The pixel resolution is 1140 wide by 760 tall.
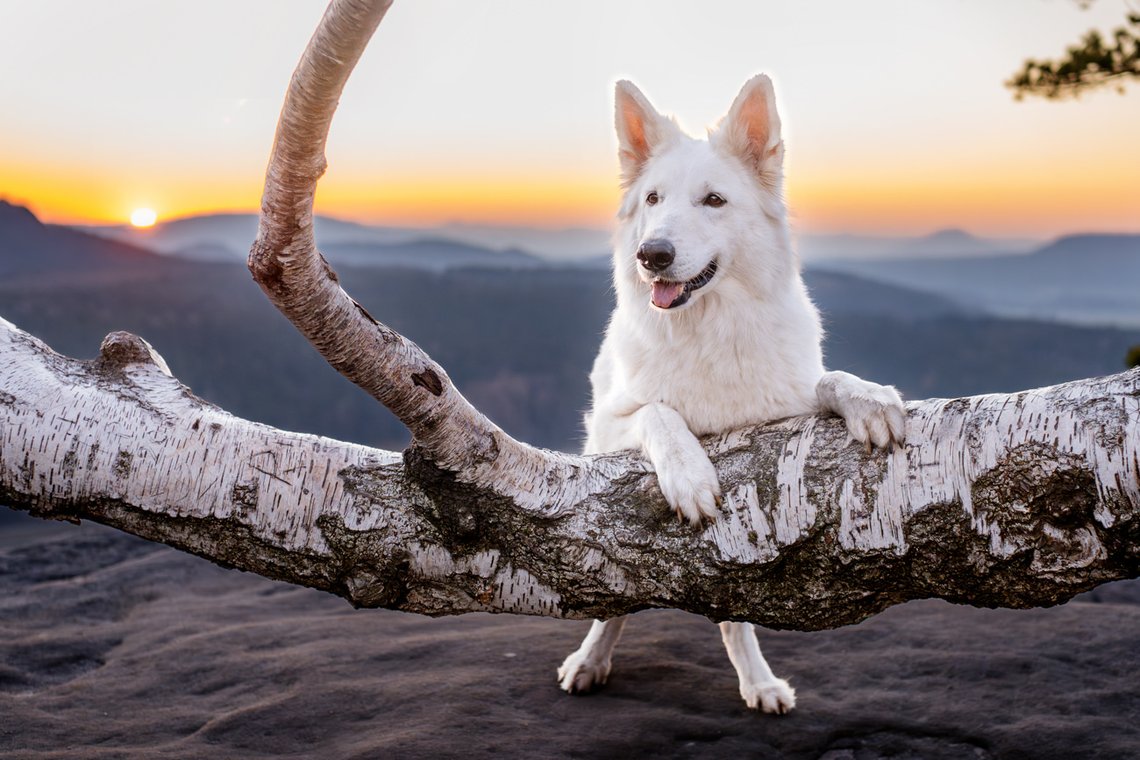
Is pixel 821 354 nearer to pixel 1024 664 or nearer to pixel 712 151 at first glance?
pixel 712 151

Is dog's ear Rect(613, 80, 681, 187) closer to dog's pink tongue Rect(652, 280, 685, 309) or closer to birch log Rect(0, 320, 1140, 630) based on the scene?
dog's pink tongue Rect(652, 280, 685, 309)

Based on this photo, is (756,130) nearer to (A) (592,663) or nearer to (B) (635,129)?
(B) (635,129)

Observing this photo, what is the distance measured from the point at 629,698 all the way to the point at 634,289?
6.22 feet

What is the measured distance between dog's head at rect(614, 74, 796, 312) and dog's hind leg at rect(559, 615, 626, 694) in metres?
1.60

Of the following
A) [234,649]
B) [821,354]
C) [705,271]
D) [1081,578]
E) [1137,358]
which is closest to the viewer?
[1081,578]

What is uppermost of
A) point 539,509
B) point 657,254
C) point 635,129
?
point 635,129

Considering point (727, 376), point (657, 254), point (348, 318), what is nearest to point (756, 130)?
point (657, 254)

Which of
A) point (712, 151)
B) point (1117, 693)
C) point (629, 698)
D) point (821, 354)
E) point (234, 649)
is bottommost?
point (234, 649)

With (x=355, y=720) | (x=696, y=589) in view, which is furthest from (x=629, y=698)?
(x=696, y=589)

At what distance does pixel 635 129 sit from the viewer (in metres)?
4.02

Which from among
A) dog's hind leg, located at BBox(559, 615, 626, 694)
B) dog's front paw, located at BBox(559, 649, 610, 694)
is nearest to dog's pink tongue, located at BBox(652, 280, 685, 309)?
dog's hind leg, located at BBox(559, 615, 626, 694)

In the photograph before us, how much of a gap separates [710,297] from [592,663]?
182 cm

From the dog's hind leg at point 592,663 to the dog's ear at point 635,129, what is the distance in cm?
210

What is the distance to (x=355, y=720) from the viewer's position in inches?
155
